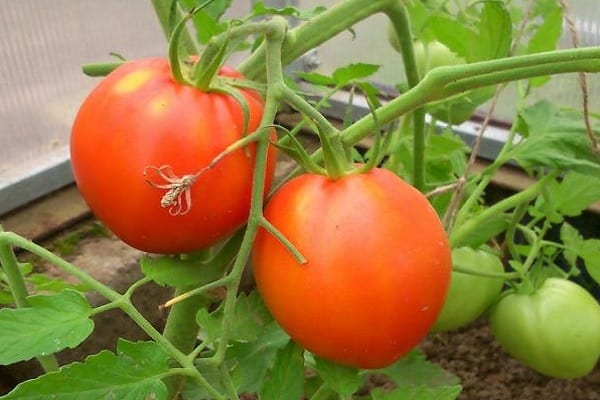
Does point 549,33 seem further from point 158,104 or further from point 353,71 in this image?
point 158,104

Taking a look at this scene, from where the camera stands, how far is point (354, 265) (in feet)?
1.11

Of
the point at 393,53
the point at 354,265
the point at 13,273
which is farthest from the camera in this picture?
the point at 393,53

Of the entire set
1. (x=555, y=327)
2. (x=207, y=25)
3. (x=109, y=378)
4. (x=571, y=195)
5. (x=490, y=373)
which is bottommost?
(x=490, y=373)

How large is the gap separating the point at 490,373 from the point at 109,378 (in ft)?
2.38

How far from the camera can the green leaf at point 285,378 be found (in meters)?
0.42

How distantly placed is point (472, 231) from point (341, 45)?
2.41ft

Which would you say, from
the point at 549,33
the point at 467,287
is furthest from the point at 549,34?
the point at 467,287

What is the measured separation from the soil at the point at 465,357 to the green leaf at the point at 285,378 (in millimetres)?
514

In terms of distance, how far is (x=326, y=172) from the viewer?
37cm

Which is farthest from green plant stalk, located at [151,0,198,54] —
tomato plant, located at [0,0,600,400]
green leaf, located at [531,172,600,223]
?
green leaf, located at [531,172,600,223]

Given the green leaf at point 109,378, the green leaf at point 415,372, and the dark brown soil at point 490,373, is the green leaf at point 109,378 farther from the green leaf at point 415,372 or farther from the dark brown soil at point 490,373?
the dark brown soil at point 490,373

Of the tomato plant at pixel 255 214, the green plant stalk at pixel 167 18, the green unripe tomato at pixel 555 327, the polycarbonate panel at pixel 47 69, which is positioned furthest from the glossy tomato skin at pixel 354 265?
the polycarbonate panel at pixel 47 69

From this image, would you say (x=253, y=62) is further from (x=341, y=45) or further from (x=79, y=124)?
(x=341, y=45)

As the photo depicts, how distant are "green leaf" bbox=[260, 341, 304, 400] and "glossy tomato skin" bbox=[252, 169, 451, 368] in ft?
0.20
